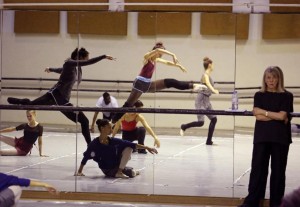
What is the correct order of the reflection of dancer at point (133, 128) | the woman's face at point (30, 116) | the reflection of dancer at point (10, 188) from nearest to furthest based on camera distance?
1. the reflection of dancer at point (10, 188)
2. the reflection of dancer at point (133, 128)
3. the woman's face at point (30, 116)

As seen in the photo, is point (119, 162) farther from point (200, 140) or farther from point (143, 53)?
point (200, 140)

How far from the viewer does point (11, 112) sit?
338 inches

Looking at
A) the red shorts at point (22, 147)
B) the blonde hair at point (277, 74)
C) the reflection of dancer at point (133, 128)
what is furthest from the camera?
the red shorts at point (22, 147)

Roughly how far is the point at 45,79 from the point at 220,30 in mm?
2314

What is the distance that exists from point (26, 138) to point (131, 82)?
A: 155 centimetres

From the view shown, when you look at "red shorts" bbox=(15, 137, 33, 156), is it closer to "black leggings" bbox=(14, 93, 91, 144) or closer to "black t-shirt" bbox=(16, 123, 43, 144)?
"black t-shirt" bbox=(16, 123, 43, 144)

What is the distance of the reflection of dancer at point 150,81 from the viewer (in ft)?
24.2

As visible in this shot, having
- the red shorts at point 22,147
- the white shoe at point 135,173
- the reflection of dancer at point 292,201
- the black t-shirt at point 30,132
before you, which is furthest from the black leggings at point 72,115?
the reflection of dancer at point 292,201

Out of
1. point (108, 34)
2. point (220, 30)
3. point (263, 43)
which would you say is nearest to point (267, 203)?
point (220, 30)

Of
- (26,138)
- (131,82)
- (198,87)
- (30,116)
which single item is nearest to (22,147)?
(26,138)

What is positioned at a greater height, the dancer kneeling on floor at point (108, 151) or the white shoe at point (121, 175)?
the dancer kneeling on floor at point (108, 151)

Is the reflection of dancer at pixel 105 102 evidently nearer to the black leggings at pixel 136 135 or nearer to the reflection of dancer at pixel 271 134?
the black leggings at pixel 136 135

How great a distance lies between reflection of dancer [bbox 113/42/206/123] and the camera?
7.38 metres

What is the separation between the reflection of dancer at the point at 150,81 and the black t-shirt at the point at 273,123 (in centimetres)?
197
